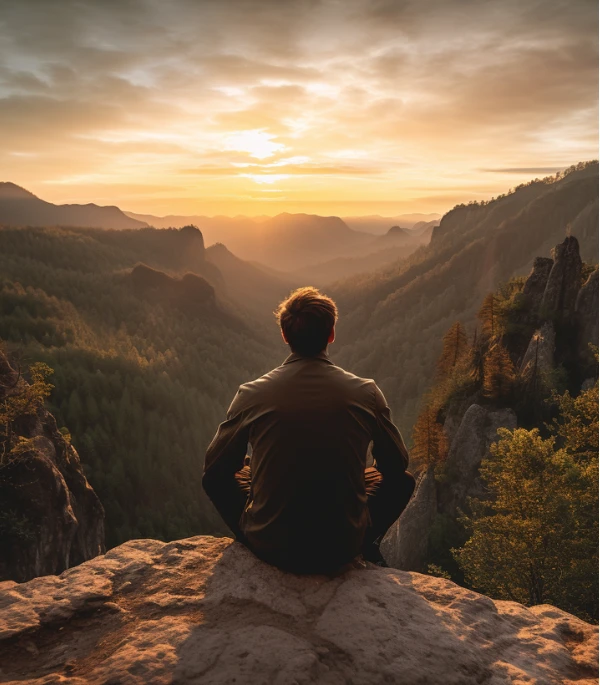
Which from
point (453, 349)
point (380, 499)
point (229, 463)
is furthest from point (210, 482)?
point (453, 349)

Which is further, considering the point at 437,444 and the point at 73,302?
the point at 73,302

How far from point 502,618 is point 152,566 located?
351 cm

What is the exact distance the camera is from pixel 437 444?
38.3 metres

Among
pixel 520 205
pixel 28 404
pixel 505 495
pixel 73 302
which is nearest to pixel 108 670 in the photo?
pixel 505 495

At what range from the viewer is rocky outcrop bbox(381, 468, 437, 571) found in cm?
3556

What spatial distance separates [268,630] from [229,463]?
1566 mm

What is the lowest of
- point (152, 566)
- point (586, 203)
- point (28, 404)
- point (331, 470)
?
point (28, 404)

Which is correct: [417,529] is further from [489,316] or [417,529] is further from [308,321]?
[308,321]

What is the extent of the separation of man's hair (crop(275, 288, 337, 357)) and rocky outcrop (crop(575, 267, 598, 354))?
107 feet

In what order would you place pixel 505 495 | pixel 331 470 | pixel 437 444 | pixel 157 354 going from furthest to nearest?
pixel 157 354
pixel 437 444
pixel 505 495
pixel 331 470

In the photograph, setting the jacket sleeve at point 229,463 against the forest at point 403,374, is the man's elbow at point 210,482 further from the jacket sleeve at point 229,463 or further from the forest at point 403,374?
the forest at point 403,374

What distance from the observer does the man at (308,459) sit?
4156 millimetres

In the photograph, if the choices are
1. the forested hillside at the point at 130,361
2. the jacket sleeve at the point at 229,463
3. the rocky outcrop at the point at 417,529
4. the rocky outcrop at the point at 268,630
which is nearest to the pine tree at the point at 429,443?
the rocky outcrop at the point at 417,529

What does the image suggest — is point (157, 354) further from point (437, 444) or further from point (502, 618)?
point (502, 618)
